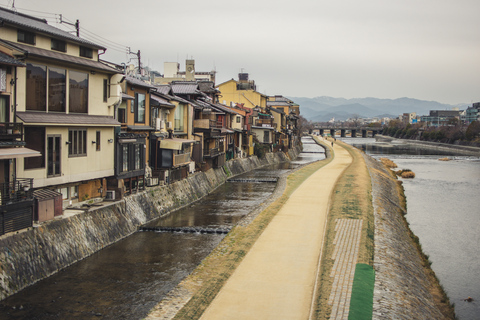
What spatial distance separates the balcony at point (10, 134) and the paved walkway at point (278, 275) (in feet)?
32.7

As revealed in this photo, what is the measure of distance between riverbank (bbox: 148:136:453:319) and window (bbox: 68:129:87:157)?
8.66 metres

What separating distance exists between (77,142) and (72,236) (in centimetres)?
537

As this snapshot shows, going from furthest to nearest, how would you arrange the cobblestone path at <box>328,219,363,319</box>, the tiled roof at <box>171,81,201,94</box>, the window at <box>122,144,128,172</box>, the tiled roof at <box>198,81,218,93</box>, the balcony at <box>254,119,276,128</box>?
the balcony at <box>254,119,276,128</box> < the tiled roof at <box>198,81,218,93</box> < the tiled roof at <box>171,81,201,94</box> < the window at <box>122,144,128,172</box> < the cobblestone path at <box>328,219,363,319</box>

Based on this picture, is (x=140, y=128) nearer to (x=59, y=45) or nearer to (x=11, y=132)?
(x=59, y=45)

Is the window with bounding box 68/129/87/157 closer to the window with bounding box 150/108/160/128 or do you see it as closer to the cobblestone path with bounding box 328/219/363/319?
the window with bounding box 150/108/160/128

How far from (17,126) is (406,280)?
1696cm

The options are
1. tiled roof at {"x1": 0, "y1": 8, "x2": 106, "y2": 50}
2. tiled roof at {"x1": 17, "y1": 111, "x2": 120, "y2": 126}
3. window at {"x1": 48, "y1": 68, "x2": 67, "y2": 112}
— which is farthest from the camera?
window at {"x1": 48, "y1": 68, "x2": 67, "y2": 112}

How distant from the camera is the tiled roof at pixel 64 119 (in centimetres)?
→ 1930

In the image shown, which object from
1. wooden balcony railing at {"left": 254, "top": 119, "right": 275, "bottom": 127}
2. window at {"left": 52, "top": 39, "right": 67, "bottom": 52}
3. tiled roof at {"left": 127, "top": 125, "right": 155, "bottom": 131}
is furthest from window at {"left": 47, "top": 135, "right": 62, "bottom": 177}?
wooden balcony railing at {"left": 254, "top": 119, "right": 275, "bottom": 127}

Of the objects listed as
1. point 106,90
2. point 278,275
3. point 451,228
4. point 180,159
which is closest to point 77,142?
point 106,90

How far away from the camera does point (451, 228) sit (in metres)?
31.3

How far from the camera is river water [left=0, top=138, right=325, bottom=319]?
1507cm

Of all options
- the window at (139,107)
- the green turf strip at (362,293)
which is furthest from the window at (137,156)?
the green turf strip at (362,293)

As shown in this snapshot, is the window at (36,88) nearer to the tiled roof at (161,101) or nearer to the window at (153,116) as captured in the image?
the window at (153,116)
